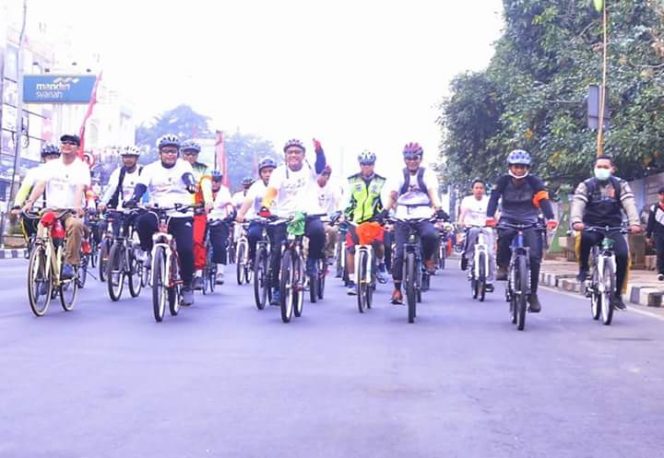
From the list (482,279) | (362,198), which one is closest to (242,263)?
(482,279)

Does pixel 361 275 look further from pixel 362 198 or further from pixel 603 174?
pixel 603 174

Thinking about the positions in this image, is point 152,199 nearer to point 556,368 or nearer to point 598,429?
point 556,368

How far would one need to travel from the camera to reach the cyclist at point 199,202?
11.4 metres

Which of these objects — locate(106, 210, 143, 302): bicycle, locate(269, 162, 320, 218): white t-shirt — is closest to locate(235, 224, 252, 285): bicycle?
locate(106, 210, 143, 302): bicycle

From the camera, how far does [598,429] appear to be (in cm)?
554

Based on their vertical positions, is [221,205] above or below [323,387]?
above

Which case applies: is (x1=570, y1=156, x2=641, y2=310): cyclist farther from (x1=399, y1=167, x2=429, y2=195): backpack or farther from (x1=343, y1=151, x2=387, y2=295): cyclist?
(x1=343, y1=151, x2=387, y2=295): cyclist

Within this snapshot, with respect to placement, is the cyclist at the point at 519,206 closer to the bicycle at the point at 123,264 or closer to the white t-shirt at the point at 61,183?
the bicycle at the point at 123,264

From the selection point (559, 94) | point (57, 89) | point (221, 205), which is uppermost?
point (57, 89)

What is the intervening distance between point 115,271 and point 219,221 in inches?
112

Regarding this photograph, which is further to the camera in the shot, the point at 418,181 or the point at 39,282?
the point at 418,181

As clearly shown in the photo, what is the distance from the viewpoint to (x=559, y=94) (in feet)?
92.4

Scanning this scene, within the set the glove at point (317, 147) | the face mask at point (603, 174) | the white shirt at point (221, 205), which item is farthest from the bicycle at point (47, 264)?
the face mask at point (603, 174)

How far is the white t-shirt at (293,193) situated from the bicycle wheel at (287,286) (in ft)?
2.94
